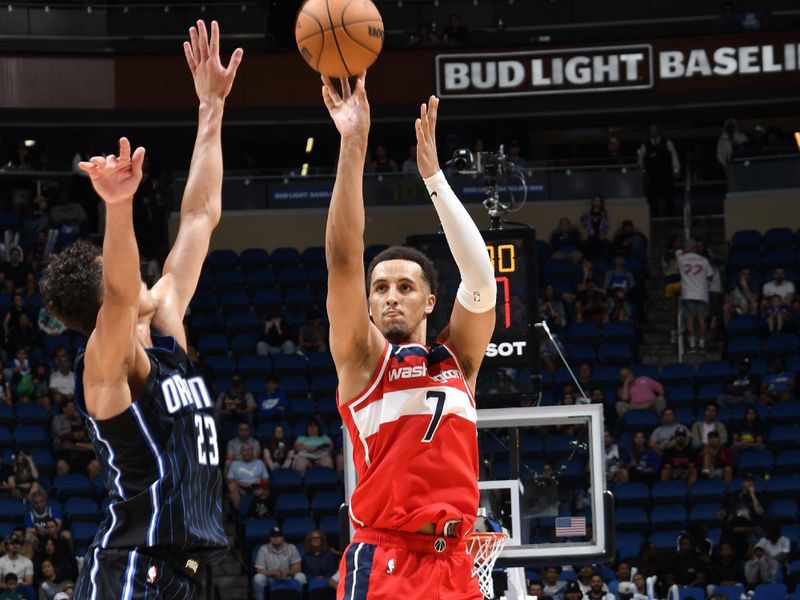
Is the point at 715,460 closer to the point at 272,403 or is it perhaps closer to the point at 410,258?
the point at 272,403

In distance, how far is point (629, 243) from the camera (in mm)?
21906

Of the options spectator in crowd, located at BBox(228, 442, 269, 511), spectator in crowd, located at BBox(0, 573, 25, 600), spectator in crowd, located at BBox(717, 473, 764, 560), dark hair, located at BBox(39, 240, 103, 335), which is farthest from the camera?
spectator in crowd, located at BBox(228, 442, 269, 511)

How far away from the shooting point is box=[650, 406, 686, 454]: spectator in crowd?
17.5 metres

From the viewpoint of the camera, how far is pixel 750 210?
76.2 feet

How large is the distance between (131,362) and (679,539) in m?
12.1

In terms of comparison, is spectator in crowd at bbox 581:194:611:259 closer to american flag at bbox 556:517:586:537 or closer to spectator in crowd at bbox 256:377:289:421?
spectator in crowd at bbox 256:377:289:421

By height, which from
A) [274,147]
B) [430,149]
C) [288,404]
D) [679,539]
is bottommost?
[679,539]

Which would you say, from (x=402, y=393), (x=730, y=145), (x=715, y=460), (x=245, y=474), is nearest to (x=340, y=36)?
(x=402, y=393)

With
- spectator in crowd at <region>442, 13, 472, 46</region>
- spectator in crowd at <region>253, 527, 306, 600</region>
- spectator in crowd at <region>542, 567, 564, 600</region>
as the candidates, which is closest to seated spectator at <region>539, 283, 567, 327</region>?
spectator in crowd at <region>442, 13, 472, 46</region>

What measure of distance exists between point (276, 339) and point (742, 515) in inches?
275

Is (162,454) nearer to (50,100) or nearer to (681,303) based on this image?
(681,303)

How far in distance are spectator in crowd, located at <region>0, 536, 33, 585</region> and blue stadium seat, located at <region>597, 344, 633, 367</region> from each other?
310 inches

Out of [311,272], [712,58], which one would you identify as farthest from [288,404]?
[712,58]

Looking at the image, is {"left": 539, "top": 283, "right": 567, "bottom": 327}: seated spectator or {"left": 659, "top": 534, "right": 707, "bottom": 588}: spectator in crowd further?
{"left": 539, "top": 283, "right": 567, "bottom": 327}: seated spectator
